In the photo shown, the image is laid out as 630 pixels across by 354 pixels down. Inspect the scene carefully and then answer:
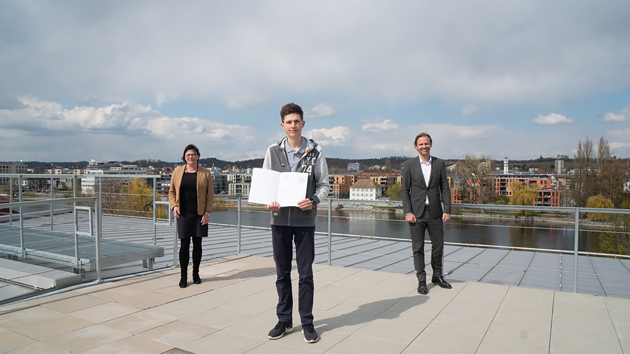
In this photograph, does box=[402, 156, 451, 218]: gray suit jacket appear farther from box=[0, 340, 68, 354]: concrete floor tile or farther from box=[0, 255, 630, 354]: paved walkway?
box=[0, 340, 68, 354]: concrete floor tile

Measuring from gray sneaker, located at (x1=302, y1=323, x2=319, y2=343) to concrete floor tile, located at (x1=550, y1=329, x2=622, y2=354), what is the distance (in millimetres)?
1404

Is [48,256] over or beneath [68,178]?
beneath

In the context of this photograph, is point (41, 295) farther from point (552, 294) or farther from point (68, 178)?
point (552, 294)

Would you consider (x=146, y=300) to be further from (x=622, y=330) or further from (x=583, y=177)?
(x=583, y=177)

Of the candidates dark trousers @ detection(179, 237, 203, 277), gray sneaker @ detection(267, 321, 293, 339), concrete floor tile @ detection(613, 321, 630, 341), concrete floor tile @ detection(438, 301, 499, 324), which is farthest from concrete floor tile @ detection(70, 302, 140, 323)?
concrete floor tile @ detection(613, 321, 630, 341)

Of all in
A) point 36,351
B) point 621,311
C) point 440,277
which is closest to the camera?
point 36,351

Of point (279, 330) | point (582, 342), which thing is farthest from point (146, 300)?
point (582, 342)

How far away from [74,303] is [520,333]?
3318mm

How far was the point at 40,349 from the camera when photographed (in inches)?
85.9

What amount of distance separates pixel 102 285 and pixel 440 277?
10.6ft

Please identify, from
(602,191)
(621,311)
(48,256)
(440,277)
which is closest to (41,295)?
(48,256)

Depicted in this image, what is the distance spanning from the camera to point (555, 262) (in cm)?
667

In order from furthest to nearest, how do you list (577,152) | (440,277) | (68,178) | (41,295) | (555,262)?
(577,152)
(555,262)
(68,178)
(440,277)
(41,295)

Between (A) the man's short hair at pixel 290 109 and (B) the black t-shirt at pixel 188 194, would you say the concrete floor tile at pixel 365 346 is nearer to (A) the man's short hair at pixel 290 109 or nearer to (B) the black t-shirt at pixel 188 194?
(A) the man's short hair at pixel 290 109
